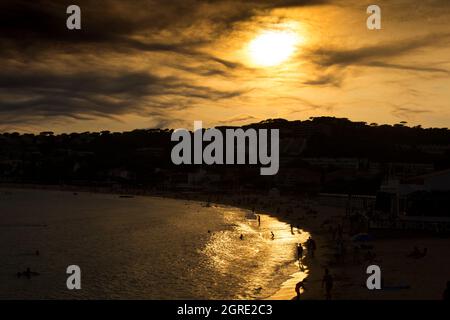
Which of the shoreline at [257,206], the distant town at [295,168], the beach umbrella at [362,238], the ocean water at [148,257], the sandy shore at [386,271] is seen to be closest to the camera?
the sandy shore at [386,271]

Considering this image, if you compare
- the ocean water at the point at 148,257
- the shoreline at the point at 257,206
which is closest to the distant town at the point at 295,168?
the shoreline at the point at 257,206

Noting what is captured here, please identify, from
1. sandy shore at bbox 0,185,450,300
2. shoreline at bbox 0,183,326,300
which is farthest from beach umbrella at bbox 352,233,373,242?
shoreline at bbox 0,183,326,300

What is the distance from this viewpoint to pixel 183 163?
582ft

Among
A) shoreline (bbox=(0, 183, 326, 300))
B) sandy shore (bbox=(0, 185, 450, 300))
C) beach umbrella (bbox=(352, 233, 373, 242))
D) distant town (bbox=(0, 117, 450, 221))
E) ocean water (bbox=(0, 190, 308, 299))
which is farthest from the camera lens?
distant town (bbox=(0, 117, 450, 221))

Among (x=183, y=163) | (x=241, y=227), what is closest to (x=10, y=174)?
(x=183, y=163)

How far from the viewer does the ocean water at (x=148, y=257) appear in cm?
2727

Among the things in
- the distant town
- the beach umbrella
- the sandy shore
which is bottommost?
the sandy shore

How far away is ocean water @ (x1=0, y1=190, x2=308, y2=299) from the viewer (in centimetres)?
2727

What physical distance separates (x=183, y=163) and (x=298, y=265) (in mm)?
145064

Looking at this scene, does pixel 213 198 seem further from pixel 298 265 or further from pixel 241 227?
pixel 298 265

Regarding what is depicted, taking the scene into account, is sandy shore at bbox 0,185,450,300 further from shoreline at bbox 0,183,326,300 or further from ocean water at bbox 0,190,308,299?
ocean water at bbox 0,190,308,299

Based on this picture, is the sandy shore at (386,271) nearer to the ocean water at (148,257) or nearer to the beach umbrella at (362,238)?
the beach umbrella at (362,238)

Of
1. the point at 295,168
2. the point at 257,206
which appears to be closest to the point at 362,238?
the point at 257,206

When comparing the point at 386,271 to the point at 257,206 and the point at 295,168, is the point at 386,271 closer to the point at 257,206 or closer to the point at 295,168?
the point at 257,206
